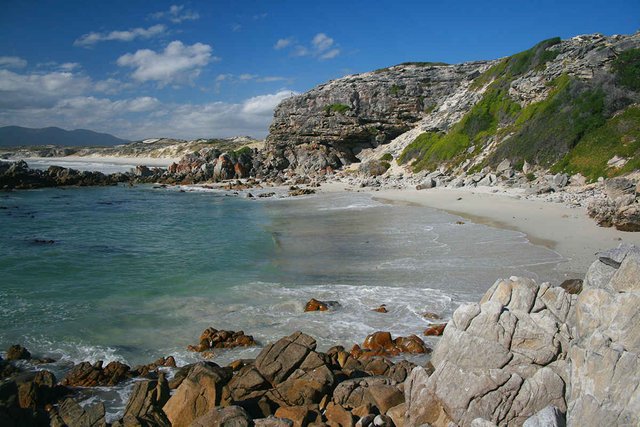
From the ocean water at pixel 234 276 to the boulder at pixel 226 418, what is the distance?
252 centimetres

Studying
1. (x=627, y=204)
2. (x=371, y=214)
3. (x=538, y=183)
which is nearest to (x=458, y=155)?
(x=538, y=183)

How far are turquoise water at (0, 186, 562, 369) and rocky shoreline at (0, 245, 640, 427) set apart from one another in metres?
1.98

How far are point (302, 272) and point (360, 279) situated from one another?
2.26 meters

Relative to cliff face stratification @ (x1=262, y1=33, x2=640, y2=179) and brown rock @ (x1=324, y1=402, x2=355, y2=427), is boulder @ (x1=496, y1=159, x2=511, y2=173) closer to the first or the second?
cliff face stratification @ (x1=262, y1=33, x2=640, y2=179)

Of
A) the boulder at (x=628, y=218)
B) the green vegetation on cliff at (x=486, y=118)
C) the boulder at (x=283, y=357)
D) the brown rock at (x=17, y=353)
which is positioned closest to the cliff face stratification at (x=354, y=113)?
the green vegetation on cliff at (x=486, y=118)

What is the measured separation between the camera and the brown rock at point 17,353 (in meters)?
9.56

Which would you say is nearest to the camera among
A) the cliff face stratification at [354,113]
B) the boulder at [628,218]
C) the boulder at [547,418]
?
the boulder at [547,418]

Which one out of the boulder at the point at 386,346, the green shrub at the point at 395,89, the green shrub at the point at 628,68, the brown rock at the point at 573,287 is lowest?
the boulder at the point at 386,346

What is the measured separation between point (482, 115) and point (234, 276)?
3713 cm

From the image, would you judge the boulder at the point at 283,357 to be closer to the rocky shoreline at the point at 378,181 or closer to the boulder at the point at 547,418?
the boulder at the point at 547,418

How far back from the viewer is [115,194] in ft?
158

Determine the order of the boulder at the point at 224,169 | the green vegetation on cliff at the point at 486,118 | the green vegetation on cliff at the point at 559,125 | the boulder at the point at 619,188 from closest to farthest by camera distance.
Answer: the boulder at the point at 619,188, the green vegetation on cliff at the point at 559,125, the green vegetation on cliff at the point at 486,118, the boulder at the point at 224,169

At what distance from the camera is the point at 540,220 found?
2059 cm

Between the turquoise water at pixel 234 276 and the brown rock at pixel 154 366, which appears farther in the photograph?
the turquoise water at pixel 234 276
